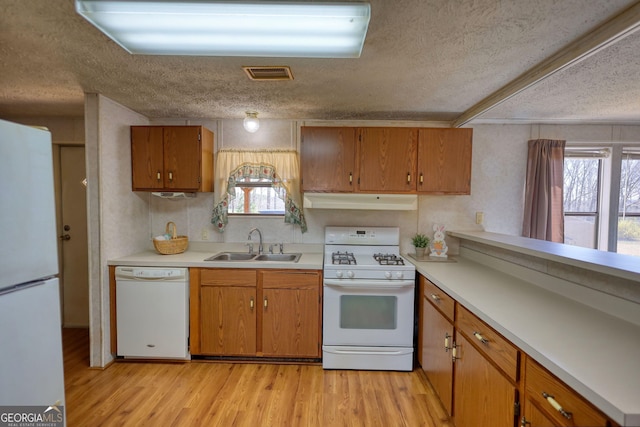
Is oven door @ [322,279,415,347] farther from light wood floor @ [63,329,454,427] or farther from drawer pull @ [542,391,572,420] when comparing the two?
drawer pull @ [542,391,572,420]

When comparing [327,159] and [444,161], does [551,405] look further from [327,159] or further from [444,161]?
[327,159]

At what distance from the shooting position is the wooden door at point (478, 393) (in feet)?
3.95

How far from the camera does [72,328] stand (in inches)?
121

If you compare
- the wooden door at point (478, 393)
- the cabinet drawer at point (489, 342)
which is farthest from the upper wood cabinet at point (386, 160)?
Answer: the wooden door at point (478, 393)

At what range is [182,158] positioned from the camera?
103 inches

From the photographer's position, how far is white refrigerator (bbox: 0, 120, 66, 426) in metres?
1.18

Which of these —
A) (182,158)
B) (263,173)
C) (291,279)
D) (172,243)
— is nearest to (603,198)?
(291,279)

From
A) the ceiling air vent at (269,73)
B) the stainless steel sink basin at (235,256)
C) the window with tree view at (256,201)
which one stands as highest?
the ceiling air vent at (269,73)

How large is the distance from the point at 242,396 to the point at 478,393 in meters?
1.56

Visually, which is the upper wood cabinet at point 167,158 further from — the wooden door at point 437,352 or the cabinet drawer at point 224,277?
the wooden door at point 437,352

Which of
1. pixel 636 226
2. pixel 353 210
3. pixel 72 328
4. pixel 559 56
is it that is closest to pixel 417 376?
pixel 353 210

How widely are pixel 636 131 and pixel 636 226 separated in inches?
38.2

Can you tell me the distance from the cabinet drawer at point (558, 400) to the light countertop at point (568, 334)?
0.13ft

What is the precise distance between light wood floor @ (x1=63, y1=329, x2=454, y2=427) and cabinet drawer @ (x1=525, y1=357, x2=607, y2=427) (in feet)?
3.31
